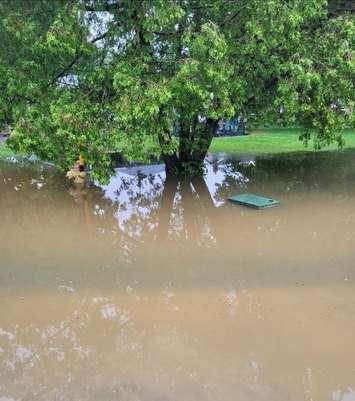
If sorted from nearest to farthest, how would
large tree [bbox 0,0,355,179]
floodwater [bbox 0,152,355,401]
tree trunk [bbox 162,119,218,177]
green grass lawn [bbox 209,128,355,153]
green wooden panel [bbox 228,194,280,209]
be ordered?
floodwater [bbox 0,152,355,401], large tree [bbox 0,0,355,179], green wooden panel [bbox 228,194,280,209], tree trunk [bbox 162,119,218,177], green grass lawn [bbox 209,128,355,153]

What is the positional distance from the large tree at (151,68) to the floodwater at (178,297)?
1.28 metres

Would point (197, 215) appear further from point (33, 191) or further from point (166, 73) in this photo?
point (33, 191)

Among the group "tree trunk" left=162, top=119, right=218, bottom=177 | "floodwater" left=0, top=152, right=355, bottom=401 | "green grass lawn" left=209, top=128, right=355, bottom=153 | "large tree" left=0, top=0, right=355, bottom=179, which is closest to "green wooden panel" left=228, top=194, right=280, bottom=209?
"floodwater" left=0, top=152, right=355, bottom=401

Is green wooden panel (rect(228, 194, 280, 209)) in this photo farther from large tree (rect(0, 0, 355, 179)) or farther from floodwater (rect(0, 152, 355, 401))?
large tree (rect(0, 0, 355, 179))

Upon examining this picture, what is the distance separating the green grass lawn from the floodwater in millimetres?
4617

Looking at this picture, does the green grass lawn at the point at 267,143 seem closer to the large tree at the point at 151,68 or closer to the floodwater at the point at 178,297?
the floodwater at the point at 178,297

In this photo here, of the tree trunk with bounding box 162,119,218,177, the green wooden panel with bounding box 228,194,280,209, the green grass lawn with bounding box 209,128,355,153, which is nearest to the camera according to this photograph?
the green wooden panel with bounding box 228,194,280,209

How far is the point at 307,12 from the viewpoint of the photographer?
331 inches

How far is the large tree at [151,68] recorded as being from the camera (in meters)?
7.79

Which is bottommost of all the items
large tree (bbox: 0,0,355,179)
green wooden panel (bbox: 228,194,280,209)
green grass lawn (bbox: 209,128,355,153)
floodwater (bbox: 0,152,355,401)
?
floodwater (bbox: 0,152,355,401)

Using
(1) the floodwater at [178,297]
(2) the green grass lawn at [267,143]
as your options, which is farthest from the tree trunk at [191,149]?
(2) the green grass lawn at [267,143]

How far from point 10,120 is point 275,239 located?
5103mm

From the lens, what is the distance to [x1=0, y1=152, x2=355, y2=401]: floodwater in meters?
4.12

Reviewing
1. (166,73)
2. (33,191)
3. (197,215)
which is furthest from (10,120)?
(197,215)
